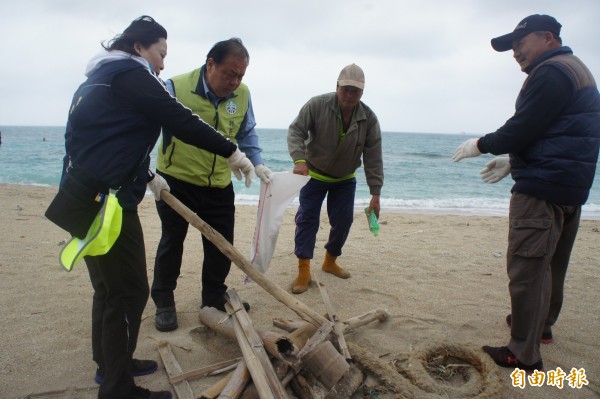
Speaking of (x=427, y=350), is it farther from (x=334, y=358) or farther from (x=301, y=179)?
(x=301, y=179)

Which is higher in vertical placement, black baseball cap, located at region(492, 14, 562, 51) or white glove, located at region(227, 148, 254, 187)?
black baseball cap, located at region(492, 14, 562, 51)

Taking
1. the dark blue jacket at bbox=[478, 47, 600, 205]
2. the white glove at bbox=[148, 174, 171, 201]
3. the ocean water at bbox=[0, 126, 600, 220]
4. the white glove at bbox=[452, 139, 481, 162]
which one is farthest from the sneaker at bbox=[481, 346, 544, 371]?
the ocean water at bbox=[0, 126, 600, 220]

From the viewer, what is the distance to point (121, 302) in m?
2.20

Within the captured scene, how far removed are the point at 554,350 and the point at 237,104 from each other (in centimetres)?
304

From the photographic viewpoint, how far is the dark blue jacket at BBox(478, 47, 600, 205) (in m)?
2.51

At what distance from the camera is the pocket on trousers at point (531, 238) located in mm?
2635

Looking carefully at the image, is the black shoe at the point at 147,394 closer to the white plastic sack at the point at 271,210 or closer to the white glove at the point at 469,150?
the white plastic sack at the point at 271,210

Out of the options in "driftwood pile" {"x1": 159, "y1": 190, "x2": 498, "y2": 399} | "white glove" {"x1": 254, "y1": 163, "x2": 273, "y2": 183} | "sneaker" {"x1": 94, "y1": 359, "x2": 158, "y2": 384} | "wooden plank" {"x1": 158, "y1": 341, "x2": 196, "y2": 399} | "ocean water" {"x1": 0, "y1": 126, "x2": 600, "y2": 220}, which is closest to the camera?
"driftwood pile" {"x1": 159, "y1": 190, "x2": 498, "y2": 399}

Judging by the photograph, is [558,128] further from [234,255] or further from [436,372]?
Answer: [234,255]

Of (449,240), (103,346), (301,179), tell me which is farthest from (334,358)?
(449,240)

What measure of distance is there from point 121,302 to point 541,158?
268 centimetres

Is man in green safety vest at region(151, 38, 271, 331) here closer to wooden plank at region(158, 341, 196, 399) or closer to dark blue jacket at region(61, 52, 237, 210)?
wooden plank at region(158, 341, 196, 399)

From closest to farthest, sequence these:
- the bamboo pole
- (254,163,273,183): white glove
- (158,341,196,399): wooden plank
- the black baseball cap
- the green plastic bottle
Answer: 1. (158,341,196,399): wooden plank
2. the bamboo pole
3. the black baseball cap
4. (254,163,273,183): white glove
5. the green plastic bottle

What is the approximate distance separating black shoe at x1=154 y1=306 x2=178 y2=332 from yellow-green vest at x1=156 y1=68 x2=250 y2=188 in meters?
1.04
